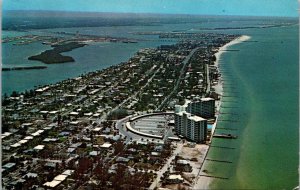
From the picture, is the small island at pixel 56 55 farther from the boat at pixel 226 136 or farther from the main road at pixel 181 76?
the boat at pixel 226 136

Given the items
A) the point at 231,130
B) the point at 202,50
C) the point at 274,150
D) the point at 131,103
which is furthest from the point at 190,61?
the point at 274,150

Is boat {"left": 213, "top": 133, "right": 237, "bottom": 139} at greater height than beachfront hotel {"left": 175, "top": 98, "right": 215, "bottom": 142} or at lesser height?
lesser

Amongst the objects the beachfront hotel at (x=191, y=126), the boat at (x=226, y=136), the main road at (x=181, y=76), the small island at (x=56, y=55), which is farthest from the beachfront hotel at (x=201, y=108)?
the small island at (x=56, y=55)

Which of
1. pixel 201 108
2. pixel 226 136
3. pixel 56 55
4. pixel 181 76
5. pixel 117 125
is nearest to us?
pixel 226 136

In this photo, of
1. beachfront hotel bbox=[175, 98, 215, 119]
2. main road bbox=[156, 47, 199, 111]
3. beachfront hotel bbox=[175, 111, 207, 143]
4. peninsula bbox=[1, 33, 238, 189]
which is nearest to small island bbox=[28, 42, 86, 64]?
peninsula bbox=[1, 33, 238, 189]

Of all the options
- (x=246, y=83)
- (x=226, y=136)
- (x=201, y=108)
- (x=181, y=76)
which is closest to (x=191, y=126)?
(x=226, y=136)

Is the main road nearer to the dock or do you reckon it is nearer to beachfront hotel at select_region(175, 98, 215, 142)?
beachfront hotel at select_region(175, 98, 215, 142)

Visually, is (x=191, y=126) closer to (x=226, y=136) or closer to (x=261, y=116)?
(x=226, y=136)
